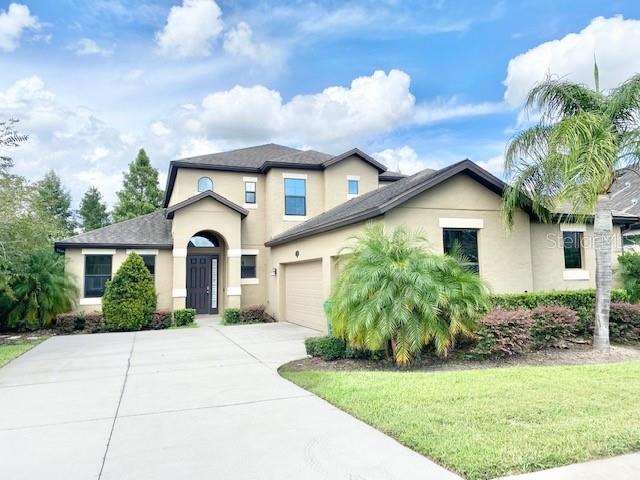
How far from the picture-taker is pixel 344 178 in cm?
2112

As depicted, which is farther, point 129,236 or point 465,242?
point 129,236

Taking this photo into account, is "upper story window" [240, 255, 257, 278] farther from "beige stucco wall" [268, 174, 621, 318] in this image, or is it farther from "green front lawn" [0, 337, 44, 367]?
"green front lawn" [0, 337, 44, 367]

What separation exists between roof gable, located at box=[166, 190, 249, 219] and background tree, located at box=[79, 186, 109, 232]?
122ft

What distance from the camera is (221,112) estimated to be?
2809cm

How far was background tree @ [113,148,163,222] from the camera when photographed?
4256 cm

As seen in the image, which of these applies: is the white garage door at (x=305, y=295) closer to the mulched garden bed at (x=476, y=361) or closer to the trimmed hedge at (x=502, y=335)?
the mulched garden bed at (x=476, y=361)

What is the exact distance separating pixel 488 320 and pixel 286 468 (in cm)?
624

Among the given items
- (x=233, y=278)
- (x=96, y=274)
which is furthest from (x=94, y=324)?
(x=233, y=278)

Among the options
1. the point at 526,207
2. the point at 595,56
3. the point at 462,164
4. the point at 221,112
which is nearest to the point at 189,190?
the point at 221,112

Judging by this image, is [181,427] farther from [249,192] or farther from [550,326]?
[249,192]

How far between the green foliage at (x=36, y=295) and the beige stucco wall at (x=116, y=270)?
1.24m

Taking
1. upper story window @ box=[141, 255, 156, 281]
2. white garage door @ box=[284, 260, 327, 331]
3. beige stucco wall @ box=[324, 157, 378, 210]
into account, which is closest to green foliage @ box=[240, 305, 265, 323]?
white garage door @ box=[284, 260, 327, 331]

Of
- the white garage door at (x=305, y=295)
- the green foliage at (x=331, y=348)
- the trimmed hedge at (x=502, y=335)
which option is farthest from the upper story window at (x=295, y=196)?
the trimmed hedge at (x=502, y=335)

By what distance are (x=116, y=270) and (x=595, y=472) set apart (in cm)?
1787
